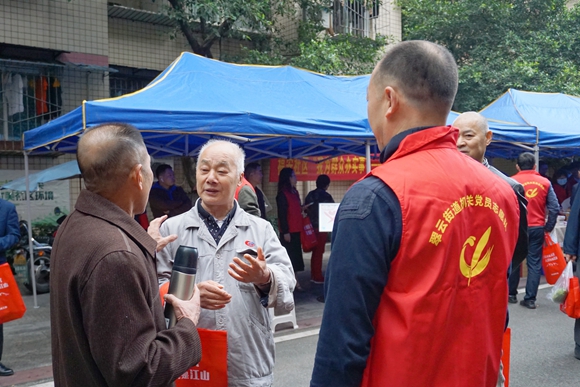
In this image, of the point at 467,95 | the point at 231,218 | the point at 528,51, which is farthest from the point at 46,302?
the point at 528,51

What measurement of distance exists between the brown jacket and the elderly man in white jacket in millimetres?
547

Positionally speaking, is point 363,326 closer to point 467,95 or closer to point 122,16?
point 122,16

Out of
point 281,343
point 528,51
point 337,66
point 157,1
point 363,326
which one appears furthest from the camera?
point 528,51

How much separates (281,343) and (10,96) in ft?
24.2

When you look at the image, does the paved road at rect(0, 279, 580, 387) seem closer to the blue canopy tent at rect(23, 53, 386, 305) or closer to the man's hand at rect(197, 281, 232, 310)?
the blue canopy tent at rect(23, 53, 386, 305)

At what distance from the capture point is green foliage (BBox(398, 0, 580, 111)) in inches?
539

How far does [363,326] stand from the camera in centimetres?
137

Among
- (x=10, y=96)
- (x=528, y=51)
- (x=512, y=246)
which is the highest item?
(x=528, y=51)

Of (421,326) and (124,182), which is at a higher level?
(124,182)

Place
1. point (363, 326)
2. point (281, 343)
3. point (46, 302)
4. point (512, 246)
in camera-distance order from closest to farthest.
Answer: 1. point (363, 326)
2. point (512, 246)
3. point (281, 343)
4. point (46, 302)

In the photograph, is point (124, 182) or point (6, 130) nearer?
point (124, 182)

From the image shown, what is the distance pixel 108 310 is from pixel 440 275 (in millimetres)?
930

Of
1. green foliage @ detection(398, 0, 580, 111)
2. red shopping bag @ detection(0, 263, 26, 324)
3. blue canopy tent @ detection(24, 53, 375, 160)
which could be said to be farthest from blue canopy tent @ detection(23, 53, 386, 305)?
green foliage @ detection(398, 0, 580, 111)

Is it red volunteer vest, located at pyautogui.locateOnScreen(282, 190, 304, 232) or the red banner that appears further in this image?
the red banner
